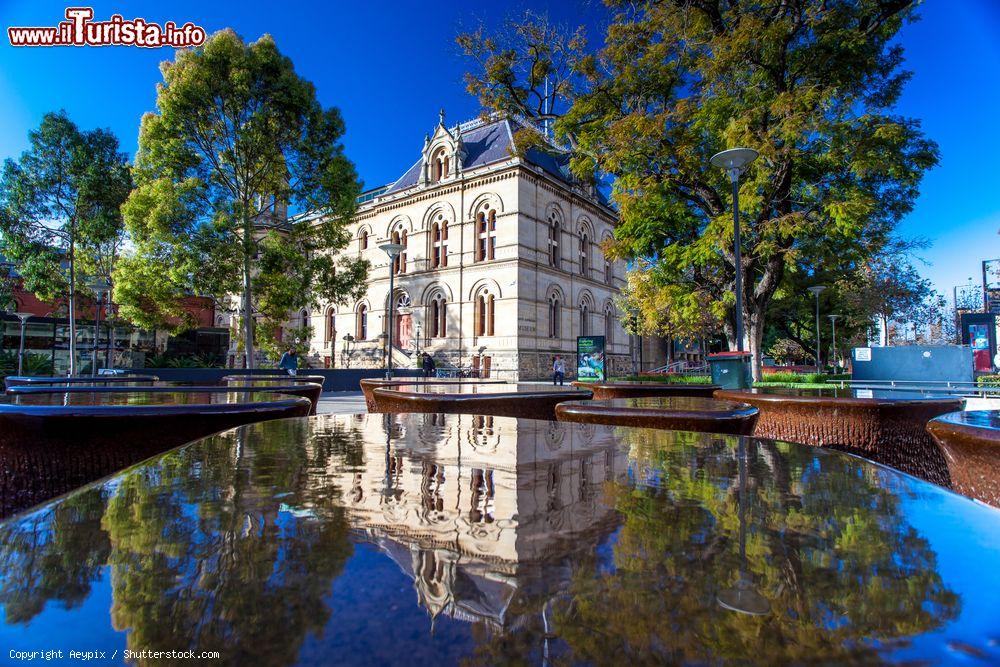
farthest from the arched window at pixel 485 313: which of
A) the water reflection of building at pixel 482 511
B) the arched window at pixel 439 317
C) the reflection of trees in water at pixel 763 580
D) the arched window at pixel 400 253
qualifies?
the reflection of trees in water at pixel 763 580

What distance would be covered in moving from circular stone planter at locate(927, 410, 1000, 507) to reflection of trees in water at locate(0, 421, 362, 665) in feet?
8.86

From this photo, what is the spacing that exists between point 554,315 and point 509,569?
27507mm

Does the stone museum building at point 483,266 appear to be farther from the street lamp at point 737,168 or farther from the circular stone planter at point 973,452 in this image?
the circular stone planter at point 973,452

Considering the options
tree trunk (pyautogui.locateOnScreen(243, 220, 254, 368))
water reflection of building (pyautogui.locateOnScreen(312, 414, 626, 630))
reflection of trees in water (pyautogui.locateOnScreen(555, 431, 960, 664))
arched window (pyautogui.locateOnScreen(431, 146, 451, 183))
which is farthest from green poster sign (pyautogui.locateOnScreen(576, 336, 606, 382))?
reflection of trees in water (pyautogui.locateOnScreen(555, 431, 960, 664))

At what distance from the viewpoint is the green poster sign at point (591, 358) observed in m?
19.4

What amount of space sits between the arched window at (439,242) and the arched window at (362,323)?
6.17 m

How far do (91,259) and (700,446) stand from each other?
26.9 m

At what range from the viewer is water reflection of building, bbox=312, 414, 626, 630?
2.16ft

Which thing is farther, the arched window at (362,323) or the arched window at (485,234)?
the arched window at (362,323)

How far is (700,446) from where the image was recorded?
1.85m

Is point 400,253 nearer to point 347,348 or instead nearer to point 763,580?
point 347,348

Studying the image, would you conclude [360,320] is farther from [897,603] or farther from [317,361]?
[897,603]

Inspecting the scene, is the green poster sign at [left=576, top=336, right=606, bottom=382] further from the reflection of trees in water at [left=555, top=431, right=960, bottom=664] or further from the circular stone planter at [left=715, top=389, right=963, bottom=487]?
the reflection of trees in water at [left=555, top=431, right=960, bottom=664]

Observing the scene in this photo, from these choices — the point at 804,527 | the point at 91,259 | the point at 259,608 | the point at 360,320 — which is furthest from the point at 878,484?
the point at 360,320
